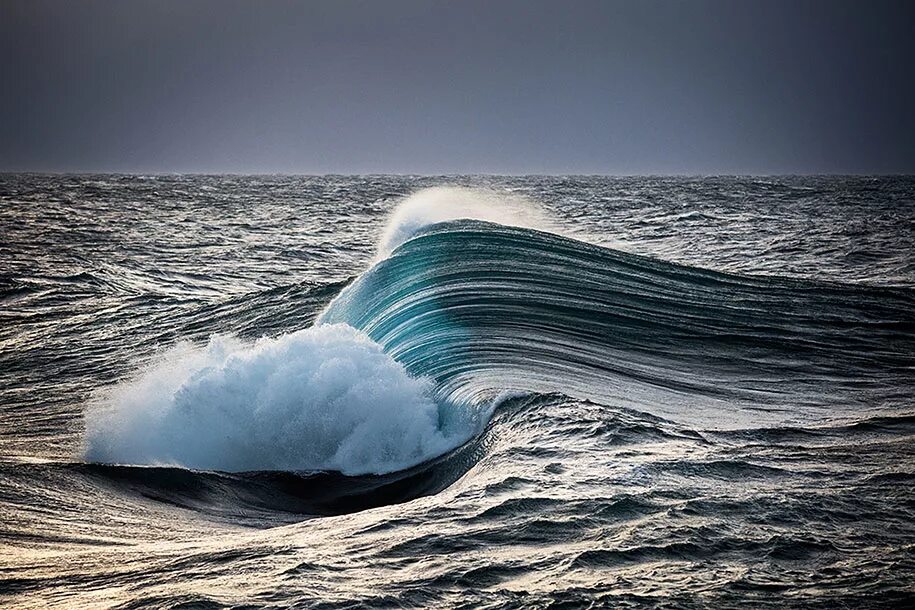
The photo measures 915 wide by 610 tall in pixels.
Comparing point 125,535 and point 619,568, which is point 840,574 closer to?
point 619,568

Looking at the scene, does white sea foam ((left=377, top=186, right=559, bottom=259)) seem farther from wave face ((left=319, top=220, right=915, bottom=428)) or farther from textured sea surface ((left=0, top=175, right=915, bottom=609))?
wave face ((left=319, top=220, right=915, bottom=428))

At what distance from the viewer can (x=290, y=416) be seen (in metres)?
8.49

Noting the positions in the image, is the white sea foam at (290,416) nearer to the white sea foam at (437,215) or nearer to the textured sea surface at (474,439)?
the textured sea surface at (474,439)

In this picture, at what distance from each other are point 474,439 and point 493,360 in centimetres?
221

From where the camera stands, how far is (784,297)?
13.4m

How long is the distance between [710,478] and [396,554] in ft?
7.46

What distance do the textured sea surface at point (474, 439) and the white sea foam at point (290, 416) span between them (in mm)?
26

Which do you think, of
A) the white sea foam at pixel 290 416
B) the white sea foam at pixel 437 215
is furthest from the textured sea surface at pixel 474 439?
the white sea foam at pixel 437 215

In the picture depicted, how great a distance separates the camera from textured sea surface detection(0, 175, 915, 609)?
4770 mm

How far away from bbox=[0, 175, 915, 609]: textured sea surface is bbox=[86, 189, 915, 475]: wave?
0.04 meters

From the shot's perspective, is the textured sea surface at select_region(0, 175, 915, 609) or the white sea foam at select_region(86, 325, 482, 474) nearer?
the textured sea surface at select_region(0, 175, 915, 609)

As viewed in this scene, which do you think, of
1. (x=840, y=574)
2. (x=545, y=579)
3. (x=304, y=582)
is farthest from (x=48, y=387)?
(x=840, y=574)

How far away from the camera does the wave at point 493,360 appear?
27.0 ft

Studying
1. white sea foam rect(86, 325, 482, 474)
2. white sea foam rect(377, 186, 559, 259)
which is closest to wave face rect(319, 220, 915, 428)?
white sea foam rect(86, 325, 482, 474)
